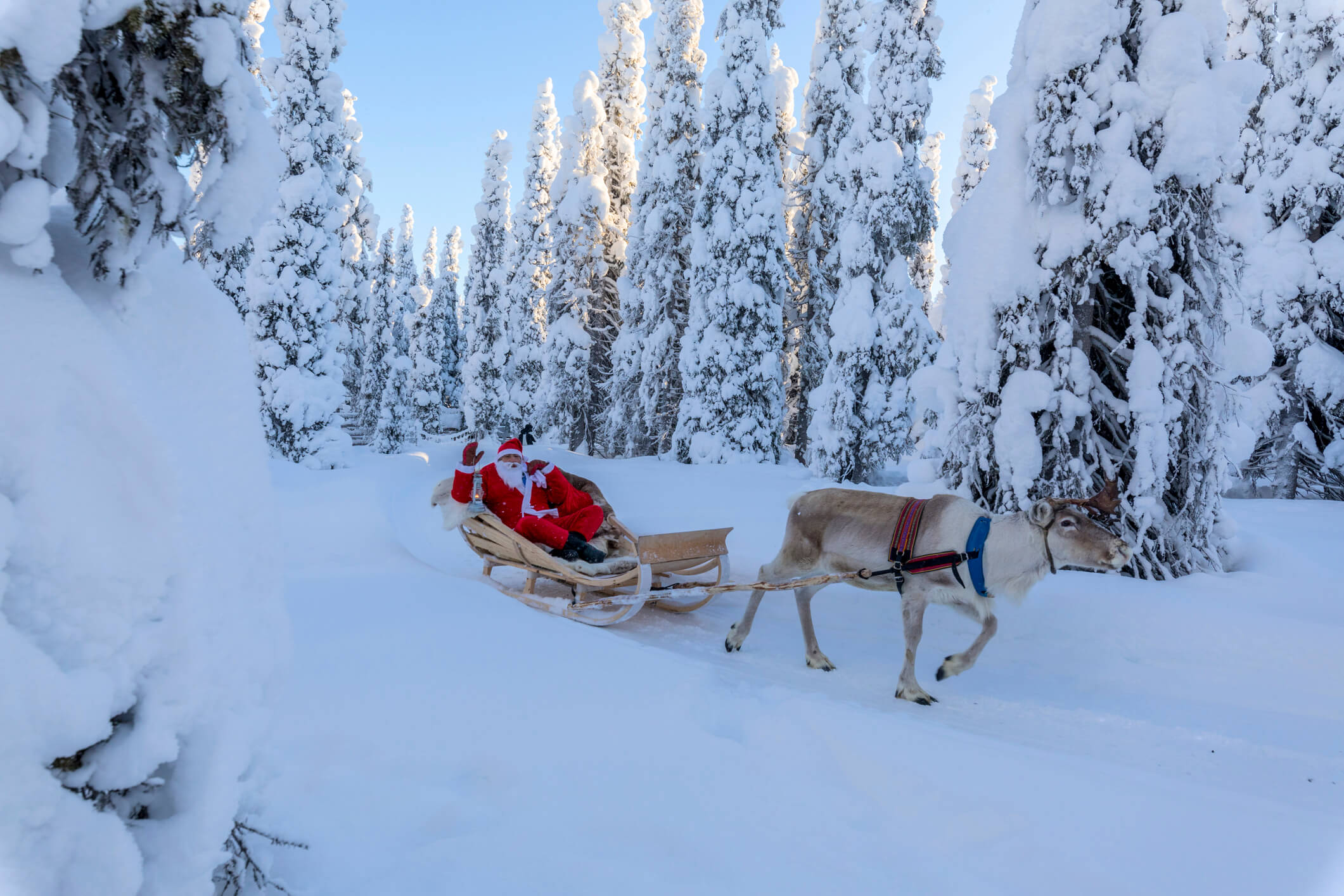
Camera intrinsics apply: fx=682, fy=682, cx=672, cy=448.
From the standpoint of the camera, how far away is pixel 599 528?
717 cm

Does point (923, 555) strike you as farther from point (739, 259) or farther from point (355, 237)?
point (355, 237)

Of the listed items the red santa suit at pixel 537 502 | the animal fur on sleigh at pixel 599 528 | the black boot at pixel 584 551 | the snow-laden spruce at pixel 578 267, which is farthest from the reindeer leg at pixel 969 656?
the snow-laden spruce at pixel 578 267

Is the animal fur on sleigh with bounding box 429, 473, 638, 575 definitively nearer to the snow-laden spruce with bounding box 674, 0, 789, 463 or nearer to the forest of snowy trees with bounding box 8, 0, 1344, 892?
the forest of snowy trees with bounding box 8, 0, 1344, 892

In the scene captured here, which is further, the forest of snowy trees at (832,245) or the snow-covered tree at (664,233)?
the snow-covered tree at (664,233)

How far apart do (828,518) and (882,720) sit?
6.74 feet

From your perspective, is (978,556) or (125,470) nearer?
(125,470)

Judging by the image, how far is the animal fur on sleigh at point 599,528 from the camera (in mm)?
6285

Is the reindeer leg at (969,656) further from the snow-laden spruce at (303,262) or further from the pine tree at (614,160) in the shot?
the pine tree at (614,160)

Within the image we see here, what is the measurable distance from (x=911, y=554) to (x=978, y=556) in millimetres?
437

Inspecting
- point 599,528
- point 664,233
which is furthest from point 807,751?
point 664,233

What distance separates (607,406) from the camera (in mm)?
24000

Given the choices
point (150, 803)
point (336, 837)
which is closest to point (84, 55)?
point (150, 803)

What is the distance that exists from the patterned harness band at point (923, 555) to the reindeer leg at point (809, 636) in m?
0.67

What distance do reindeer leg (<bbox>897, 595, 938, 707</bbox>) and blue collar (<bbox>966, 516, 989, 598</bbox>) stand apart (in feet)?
1.26
